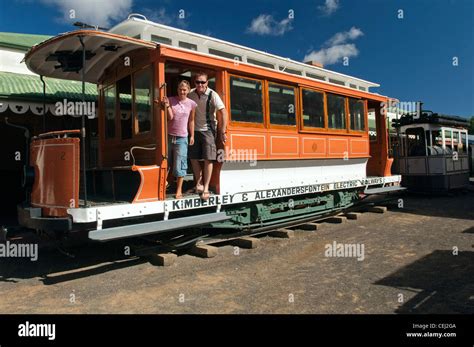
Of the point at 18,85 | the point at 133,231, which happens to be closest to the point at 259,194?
the point at 133,231

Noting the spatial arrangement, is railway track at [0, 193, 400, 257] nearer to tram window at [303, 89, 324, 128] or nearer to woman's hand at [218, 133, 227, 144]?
woman's hand at [218, 133, 227, 144]

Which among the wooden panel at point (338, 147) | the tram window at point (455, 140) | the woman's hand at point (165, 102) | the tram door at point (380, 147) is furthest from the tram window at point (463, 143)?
the woman's hand at point (165, 102)

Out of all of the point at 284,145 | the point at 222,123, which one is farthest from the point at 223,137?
the point at 284,145

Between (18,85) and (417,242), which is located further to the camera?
(18,85)

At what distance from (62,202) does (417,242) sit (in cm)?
596

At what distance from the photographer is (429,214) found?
1023cm

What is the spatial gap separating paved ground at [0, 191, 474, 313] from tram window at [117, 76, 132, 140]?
82.9 inches

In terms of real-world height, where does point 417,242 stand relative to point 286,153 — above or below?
below

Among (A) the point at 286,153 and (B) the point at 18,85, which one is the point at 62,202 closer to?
(A) the point at 286,153

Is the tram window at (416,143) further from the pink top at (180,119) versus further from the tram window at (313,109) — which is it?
the pink top at (180,119)

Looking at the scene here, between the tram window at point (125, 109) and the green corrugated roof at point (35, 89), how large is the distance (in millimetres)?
2683

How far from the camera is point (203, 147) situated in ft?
20.6

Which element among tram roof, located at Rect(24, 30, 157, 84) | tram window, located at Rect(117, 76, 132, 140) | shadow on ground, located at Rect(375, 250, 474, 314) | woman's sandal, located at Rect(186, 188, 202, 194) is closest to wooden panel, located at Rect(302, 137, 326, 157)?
woman's sandal, located at Rect(186, 188, 202, 194)
